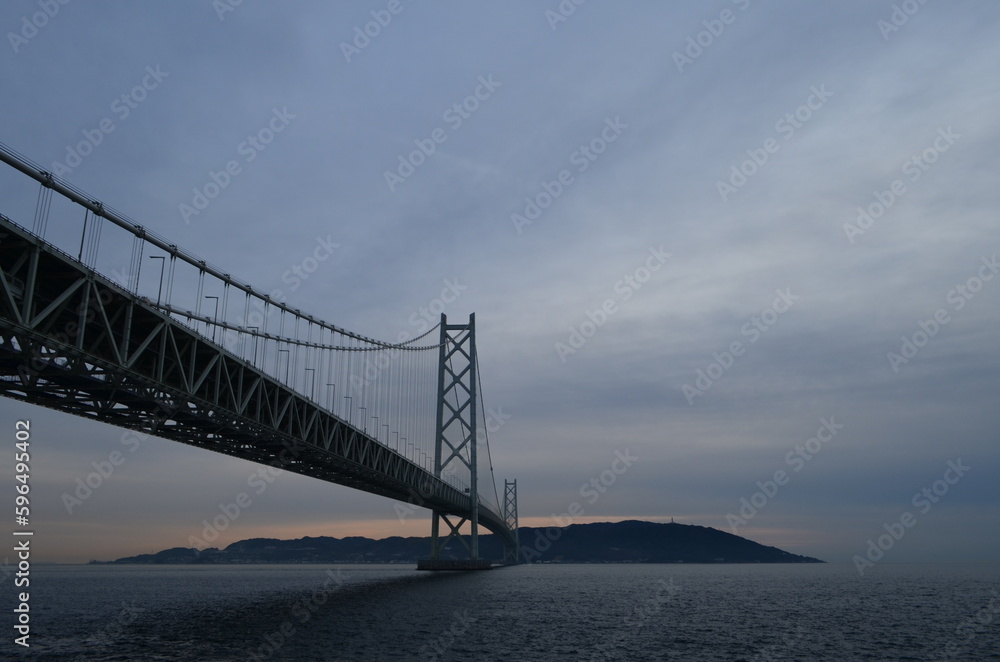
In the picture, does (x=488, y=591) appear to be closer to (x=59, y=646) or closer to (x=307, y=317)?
(x=307, y=317)

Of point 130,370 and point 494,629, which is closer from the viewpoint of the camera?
point 130,370

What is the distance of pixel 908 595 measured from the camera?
69.1m

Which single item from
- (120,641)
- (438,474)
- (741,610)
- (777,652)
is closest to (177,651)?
(120,641)

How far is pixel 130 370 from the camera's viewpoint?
24734 mm

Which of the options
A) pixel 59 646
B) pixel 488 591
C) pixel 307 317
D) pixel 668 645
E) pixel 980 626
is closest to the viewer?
pixel 59 646

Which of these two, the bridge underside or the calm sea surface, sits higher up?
the bridge underside

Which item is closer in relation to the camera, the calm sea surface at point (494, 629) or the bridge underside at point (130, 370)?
the bridge underside at point (130, 370)

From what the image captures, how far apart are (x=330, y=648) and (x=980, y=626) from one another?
33.2 meters

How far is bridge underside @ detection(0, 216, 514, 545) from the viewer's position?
68.9ft

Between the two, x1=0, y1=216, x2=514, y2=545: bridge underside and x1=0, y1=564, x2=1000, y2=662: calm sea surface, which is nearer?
x1=0, y1=216, x2=514, y2=545: bridge underside

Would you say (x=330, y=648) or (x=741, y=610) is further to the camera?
(x=741, y=610)

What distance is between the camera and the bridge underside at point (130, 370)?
21016 mm

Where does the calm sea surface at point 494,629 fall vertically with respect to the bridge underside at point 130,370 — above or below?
below

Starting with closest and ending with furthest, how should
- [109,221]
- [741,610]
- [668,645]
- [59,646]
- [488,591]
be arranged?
[109,221] → [59,646] → [668,645] → [741,610] → [488,591]
